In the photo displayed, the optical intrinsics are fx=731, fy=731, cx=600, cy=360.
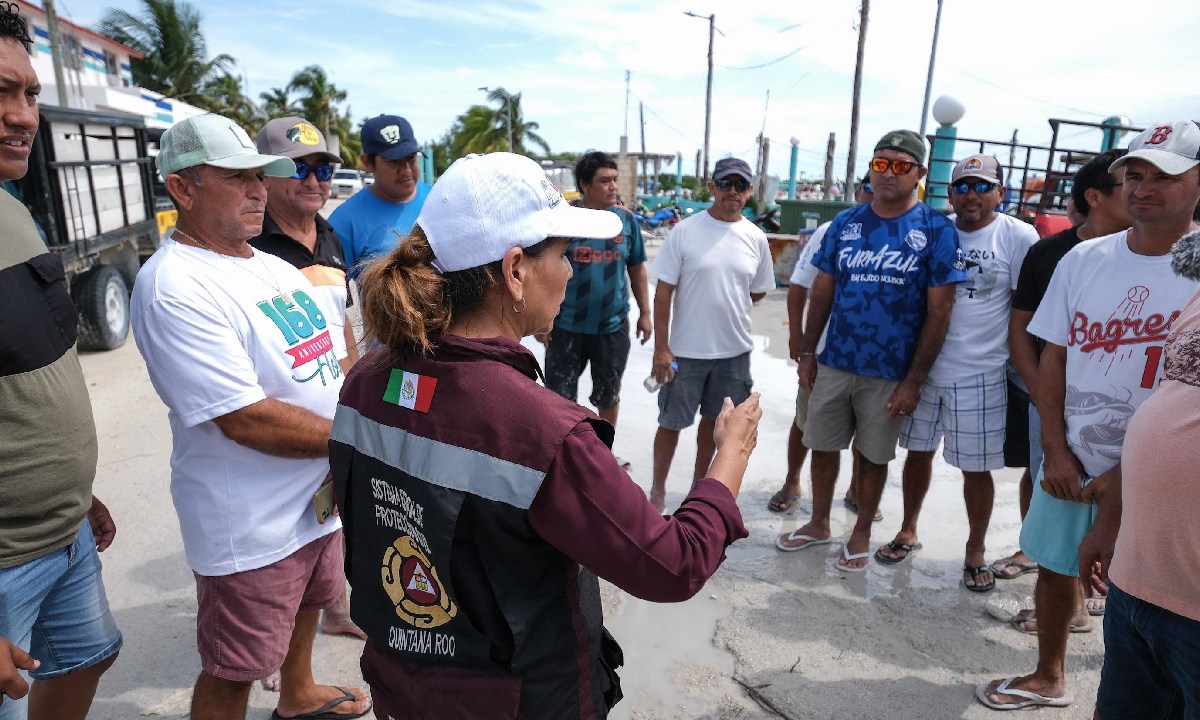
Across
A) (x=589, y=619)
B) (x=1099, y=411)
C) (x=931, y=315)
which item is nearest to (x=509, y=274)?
(x=589, y=619)

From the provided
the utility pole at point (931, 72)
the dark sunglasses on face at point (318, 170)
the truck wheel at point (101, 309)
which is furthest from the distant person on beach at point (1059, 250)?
the utility pole at point (931, 72)

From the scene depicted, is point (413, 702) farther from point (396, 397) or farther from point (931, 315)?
point (931, 315)

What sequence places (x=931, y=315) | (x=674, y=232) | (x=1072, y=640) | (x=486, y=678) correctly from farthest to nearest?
(x=674, y=232), (x=931, y=315), (x=1072, y=640), (x=486, y=678)

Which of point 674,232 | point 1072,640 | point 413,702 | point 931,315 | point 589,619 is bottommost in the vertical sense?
point 1072,640

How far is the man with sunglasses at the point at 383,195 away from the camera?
3.68 metres

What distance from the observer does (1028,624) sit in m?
3.13

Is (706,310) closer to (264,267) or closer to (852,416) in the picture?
(852,416)

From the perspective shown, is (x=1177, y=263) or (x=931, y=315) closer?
(x=1177, y=263)

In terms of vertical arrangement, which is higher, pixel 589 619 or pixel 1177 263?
pixel 1177 263

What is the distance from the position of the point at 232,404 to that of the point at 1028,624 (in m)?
3.21

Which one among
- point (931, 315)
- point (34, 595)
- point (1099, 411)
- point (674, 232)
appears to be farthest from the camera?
point (674, 232)

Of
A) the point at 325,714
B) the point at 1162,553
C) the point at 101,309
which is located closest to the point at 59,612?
the point at 325,714

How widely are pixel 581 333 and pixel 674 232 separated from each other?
834mm

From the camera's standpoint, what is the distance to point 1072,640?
307 centimetres
